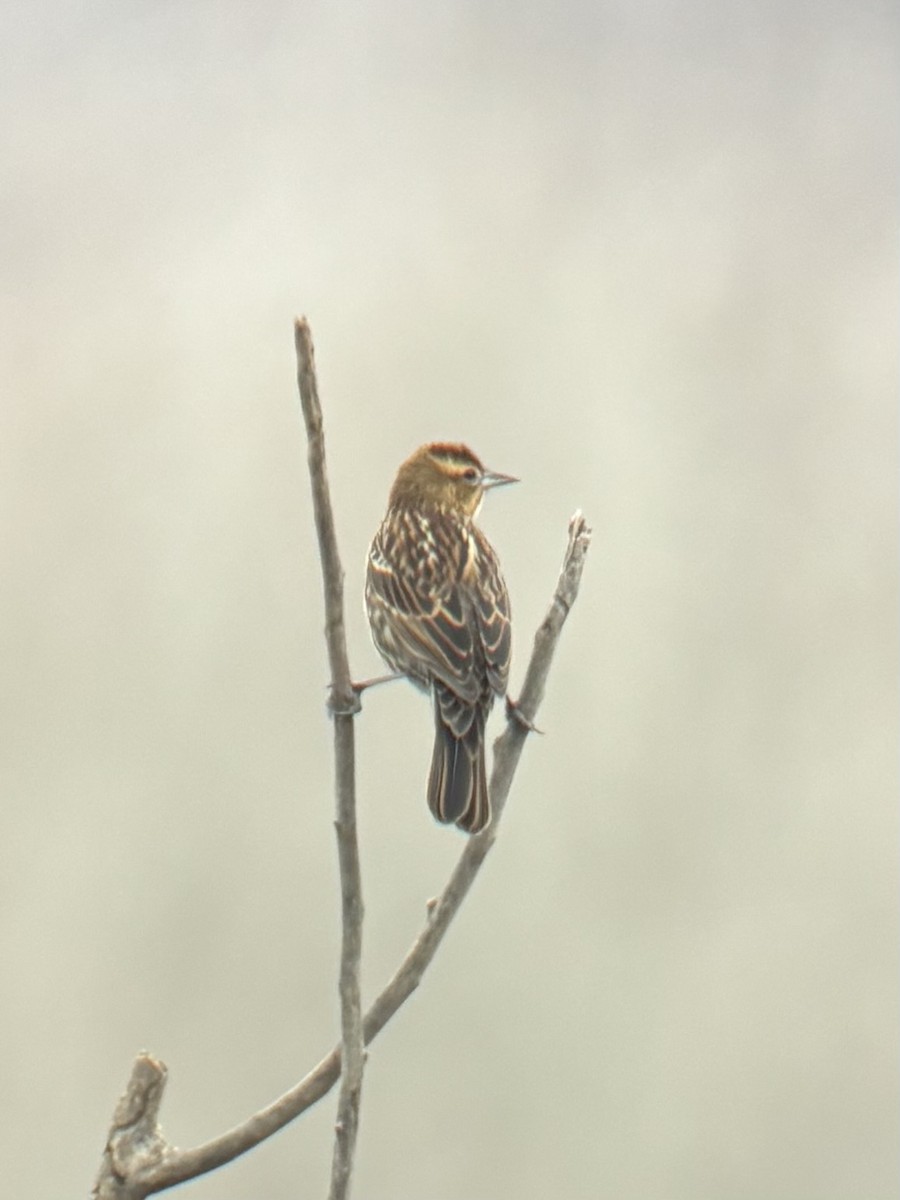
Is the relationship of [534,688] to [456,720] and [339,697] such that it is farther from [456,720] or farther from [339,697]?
[456,720]

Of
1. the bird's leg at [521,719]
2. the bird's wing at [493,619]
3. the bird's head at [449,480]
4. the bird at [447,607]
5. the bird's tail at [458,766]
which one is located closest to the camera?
the bird's leg at [521,719]

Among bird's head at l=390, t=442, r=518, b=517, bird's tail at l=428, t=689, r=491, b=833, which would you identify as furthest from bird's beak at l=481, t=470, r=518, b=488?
bird's tail at l=428, t=689, r=491, b=833

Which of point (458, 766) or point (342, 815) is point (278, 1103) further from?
point (458, 766)

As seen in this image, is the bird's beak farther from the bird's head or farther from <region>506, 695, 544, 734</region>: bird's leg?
<region>506, 695, 544, 734</region>: bird's leg

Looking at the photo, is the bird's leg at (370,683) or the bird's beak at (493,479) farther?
the bird's beak at (493,479)

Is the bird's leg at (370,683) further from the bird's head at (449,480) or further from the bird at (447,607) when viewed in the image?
the bird's head at (449,480)

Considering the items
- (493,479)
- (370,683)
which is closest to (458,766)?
(370,683)

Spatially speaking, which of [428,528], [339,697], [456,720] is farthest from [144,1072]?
[428,528]

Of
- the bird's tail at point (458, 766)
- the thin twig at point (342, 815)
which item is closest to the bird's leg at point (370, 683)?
the bird's tail at point (458, 766)
